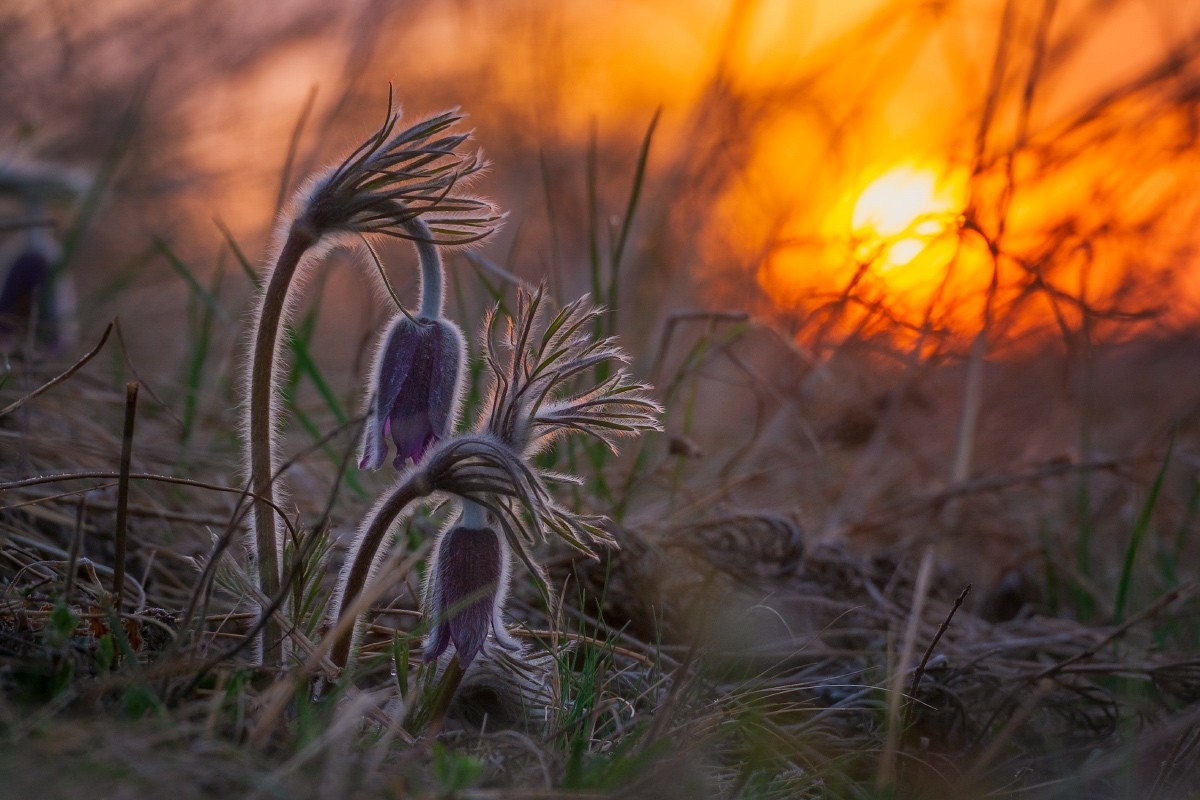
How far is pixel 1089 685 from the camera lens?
1.72 m

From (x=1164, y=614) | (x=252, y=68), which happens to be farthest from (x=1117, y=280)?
(x=252, y=68)

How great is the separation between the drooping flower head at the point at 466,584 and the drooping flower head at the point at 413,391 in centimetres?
14

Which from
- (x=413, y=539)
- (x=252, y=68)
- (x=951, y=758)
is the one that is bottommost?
(x=951, y=758)

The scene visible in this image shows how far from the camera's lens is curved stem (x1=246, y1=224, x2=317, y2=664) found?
1.29 metres

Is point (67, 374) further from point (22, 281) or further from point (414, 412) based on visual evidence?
point (22, 281)

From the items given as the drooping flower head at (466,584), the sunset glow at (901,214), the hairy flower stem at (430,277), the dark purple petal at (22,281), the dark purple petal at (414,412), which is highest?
the sunset glow at (901,214)

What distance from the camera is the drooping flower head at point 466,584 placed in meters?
1.20

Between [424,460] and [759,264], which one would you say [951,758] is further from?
[759,264]

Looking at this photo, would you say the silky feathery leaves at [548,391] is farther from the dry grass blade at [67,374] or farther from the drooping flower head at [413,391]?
the dry grass blade at [67,374]

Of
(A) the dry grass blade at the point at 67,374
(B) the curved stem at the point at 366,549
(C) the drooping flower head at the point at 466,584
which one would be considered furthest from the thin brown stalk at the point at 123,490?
(C) the drooping flower head at the point at 466,584

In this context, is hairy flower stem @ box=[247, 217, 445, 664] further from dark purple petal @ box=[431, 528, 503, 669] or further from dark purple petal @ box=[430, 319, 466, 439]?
dark purple petal @ box=[431, 528, 503, 669]

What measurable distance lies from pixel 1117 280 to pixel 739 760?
2.43 meters

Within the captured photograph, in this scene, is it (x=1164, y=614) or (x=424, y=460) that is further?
(x=1164, y=614)

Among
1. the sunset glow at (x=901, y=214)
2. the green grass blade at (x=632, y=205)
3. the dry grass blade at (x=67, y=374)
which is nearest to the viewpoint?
the dry grass blade at (x=67, y=374)
